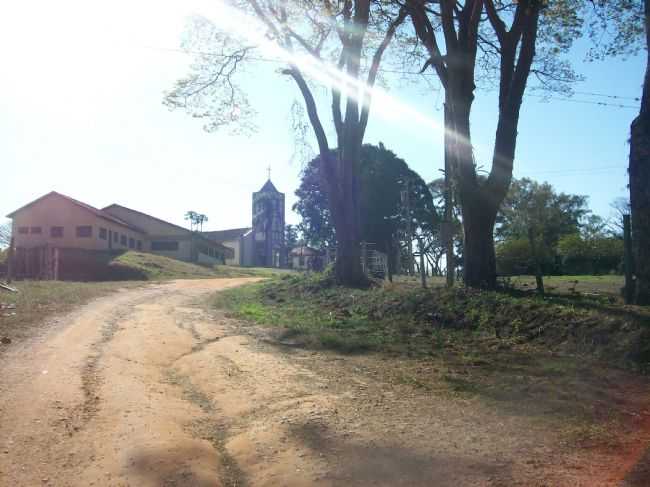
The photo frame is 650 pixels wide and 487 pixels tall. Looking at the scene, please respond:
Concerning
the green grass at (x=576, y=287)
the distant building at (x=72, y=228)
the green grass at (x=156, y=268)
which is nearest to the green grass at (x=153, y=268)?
the green grass at (x=156, y=268)

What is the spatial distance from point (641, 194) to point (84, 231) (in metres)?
38.8

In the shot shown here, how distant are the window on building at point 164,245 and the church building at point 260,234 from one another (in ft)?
61.2

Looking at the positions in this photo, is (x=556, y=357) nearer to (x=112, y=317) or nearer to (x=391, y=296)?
(x=391, y=296)

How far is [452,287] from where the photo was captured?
1231 cm

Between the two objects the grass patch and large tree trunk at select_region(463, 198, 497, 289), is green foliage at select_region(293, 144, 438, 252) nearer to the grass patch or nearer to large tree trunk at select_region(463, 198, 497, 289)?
the grass patch

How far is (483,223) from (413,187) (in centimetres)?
2994

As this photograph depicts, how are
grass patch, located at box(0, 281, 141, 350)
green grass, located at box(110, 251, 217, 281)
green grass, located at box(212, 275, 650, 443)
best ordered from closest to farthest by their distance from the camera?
1. green grass, located at box(212, 275, 650, 443)
2. grass patch, located at box(0, 281, 141, 350)
3. green grass, located at box(110, 251, 217, 281)

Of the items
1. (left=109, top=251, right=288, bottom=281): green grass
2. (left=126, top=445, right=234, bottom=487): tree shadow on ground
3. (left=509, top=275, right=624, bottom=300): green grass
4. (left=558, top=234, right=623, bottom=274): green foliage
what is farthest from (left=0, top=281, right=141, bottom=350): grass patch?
(left=558, top=234, right=623, bottom=274): green foliage

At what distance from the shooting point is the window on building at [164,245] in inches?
1949

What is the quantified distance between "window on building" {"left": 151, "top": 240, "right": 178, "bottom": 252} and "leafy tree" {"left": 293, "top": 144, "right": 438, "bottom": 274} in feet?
41.0

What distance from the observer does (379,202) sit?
39.5 metres

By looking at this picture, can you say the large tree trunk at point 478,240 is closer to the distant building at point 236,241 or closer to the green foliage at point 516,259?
the green foliage at point 516,259

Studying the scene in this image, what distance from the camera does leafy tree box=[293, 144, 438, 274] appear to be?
130 feet

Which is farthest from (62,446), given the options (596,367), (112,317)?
(112,317)
